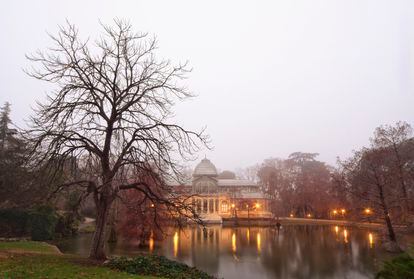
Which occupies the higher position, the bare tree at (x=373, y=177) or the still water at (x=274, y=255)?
the bare tree at (x=373, y=177)

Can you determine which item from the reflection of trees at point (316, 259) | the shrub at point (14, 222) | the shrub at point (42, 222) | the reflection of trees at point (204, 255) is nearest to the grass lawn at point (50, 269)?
the reflection of trees at point (204, 255)

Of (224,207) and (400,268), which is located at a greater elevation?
(224,207)

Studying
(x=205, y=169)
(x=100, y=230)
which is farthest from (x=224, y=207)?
(x=100, y=230)

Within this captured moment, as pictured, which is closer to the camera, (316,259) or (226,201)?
(316,259)

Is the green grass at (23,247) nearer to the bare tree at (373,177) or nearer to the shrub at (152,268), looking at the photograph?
the shrub at (152,268)

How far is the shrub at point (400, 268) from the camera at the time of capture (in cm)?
774

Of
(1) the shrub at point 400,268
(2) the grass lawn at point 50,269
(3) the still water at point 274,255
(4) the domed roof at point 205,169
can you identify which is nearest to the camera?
(1) the shrub at point 400,268

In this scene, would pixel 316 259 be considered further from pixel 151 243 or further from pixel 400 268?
pixel 400 268

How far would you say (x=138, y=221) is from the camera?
88.7ft

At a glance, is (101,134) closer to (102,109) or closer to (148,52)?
(102,109)

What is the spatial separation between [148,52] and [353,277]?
51.8 ft

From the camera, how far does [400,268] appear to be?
7.97m

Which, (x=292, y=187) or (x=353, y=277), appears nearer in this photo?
(x=353, y=277)

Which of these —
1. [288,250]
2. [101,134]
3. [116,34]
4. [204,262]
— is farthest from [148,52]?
[288,250]
